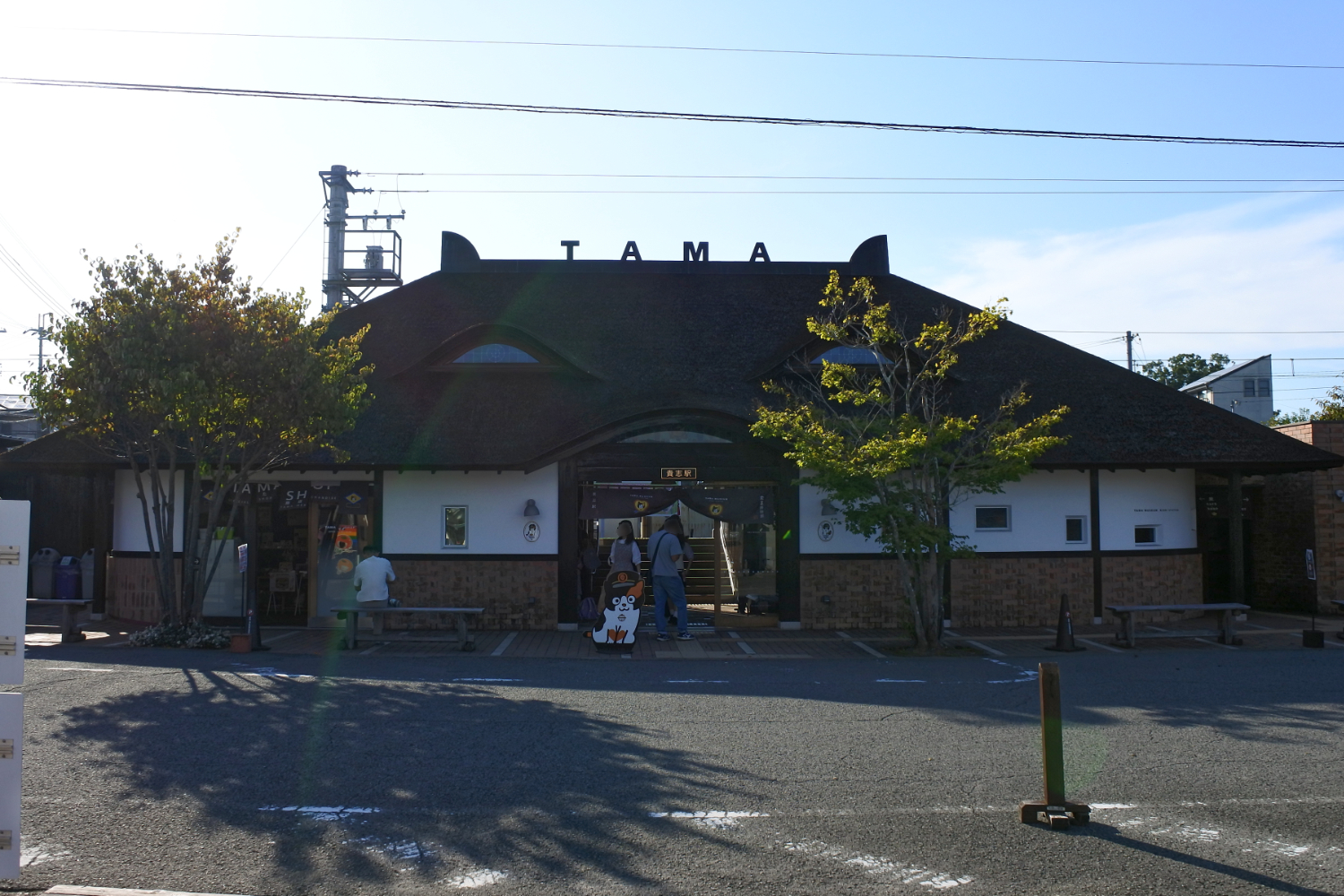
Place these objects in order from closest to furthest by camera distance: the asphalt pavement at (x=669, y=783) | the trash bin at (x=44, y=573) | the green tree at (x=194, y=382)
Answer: the asphalt pavement at (x=669, y=783) → the green tree at (x=194, y=382) → the trash bin at (x=44, y=573)

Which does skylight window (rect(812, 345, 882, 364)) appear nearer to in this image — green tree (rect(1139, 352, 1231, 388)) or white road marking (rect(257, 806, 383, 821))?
white road marking (rect(257, 806, 383, 821))

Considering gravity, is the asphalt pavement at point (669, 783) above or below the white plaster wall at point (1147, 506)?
below

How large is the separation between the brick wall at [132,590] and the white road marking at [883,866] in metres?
14.1

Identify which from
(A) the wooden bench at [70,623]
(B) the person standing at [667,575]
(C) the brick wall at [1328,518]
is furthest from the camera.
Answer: (C) the brick wall at [1328,518]

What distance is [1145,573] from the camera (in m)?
17.2

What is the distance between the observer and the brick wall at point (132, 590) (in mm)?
16625

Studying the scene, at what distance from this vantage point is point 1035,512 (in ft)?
55.6

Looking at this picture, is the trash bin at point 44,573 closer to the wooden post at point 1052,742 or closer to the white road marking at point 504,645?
the white road marking at point 504,645

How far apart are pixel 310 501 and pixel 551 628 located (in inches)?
A: 185

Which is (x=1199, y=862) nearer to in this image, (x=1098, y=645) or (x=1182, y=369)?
(x=1098, y=645)

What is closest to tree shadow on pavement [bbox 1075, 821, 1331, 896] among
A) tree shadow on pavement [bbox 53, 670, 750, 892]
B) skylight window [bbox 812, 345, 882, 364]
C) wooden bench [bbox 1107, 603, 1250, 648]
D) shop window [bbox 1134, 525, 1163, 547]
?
tree shadow on pavement [bbox 53, 670, 750, 892]

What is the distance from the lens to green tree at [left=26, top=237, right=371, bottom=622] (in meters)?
13.1

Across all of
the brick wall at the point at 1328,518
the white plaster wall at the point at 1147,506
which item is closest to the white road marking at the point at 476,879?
the white plaster wall at the point at 1147,506

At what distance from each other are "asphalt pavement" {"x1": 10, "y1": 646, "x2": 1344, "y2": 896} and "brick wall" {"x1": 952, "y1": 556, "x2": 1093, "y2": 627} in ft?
17.1
